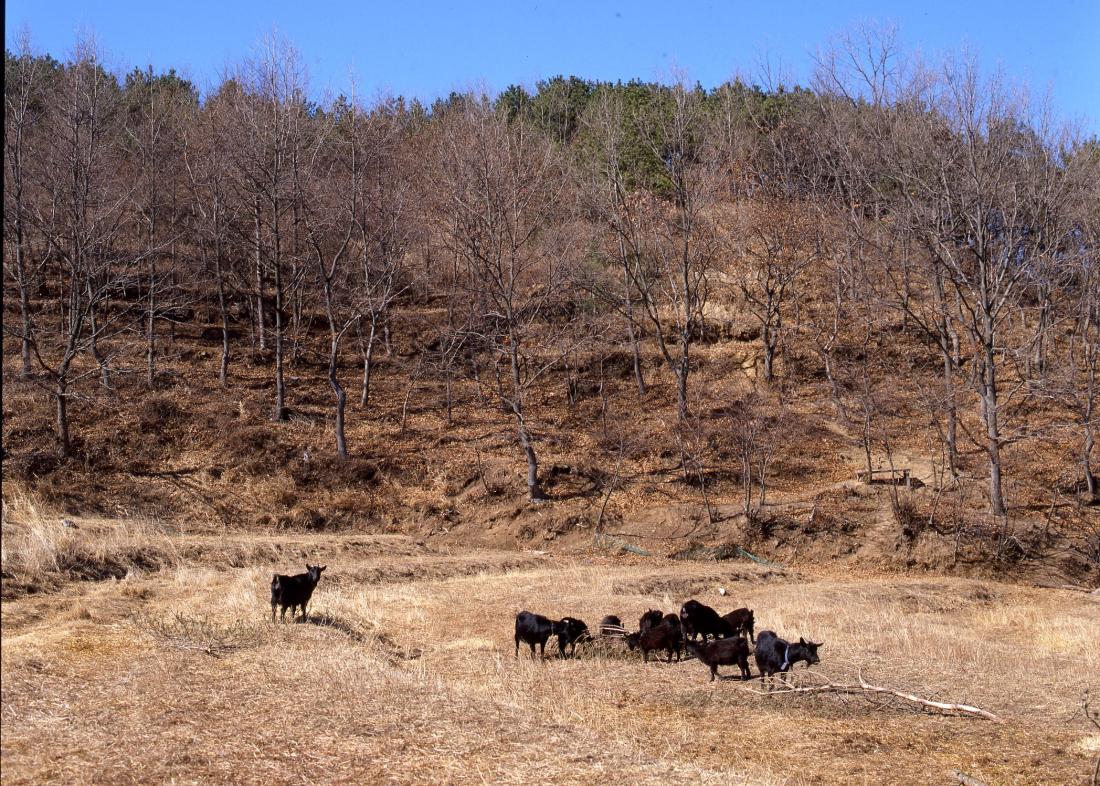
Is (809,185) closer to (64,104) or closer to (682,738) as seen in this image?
(64,104)

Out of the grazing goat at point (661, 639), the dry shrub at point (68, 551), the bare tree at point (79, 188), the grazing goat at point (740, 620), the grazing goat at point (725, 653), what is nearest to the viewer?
the grazing goat at point (725, 653)

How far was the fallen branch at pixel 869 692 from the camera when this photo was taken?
10.9 metres

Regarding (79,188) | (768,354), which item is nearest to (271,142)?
(79,188)

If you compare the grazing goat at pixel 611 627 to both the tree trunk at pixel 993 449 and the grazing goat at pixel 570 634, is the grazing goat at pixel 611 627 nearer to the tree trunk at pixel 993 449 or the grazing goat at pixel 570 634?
the grazing goat at pixel 570 634

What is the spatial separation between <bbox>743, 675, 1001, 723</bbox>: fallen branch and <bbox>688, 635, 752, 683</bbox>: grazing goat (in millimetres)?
463

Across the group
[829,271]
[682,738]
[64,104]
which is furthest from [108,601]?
[829,271]

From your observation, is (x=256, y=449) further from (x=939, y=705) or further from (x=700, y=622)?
(x=939, y=705)

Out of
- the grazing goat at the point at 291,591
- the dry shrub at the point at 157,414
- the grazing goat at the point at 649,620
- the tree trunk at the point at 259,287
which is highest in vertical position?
the tree trunk at the point at 259,287

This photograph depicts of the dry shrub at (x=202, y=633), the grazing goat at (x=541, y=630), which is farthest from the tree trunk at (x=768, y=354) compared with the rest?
the dry shrub at (x=202, y=633)

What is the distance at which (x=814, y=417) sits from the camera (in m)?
38.4

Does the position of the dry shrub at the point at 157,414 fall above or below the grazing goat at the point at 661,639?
above

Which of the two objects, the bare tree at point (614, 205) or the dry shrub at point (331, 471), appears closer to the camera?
the dry shrub at point (331, 471)

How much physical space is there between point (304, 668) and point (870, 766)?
6.33 metres

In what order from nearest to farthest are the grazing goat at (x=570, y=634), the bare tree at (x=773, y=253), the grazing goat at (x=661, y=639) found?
the grazing goat at (x=661, y=639) → the grazing goat at (x=570, y=634) → the bare tree at (x=773, y=253)
